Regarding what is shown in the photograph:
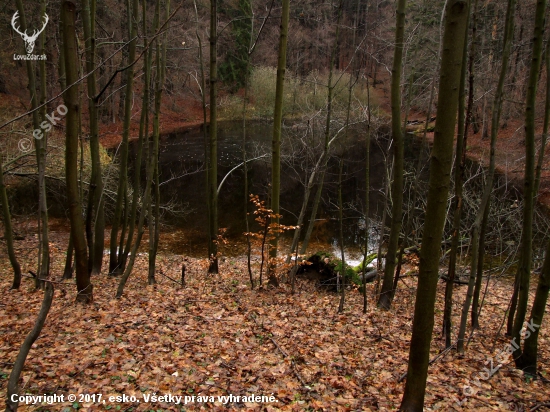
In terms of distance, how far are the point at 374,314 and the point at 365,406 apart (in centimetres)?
318

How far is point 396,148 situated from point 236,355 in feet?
13.3

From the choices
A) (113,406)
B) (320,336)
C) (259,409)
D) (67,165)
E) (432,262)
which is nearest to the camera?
(432,262)

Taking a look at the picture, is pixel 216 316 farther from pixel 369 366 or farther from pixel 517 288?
pixel 517 288

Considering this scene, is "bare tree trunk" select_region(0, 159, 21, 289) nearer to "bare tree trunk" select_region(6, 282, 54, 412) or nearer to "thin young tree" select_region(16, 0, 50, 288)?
"thin young tree" select_region(16, 0, 50, 288)

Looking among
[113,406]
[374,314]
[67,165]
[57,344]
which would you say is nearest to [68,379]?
[113,406]

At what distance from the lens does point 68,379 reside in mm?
3654

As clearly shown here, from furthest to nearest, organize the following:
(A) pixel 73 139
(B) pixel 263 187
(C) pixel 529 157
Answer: (B) pixel 263 187 < (A) pixel 73 139 < (C) pixel 529 157

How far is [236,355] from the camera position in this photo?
4664mm

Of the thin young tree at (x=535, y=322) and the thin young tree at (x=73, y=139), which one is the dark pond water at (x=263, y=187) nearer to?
the thin young tree at (x=73, y=139)

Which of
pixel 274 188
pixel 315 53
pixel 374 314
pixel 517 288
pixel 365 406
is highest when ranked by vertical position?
pixel 315 53

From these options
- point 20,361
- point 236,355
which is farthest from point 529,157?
point 20,361

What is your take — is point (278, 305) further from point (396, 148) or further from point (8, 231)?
point (8, 231)

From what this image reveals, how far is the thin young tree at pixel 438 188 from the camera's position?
95.6 inches

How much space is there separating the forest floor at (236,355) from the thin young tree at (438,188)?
111cm
